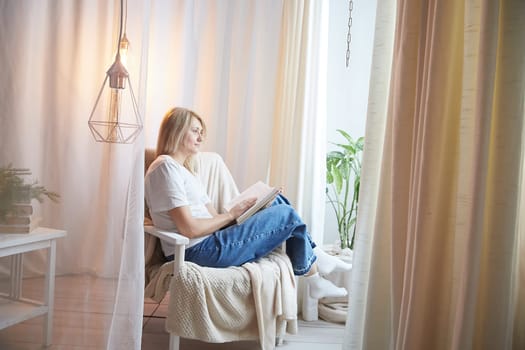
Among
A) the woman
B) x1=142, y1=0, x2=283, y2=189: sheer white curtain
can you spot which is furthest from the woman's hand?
x1=142, y1=0, x2=283, y2=189: sheer white curtain

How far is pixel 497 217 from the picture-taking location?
1084 millimetres

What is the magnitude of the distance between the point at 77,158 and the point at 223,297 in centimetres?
88

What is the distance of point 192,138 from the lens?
2275 mm

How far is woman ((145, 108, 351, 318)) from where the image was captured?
80.8 inches

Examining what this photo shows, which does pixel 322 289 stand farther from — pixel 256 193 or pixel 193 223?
pixel 193 223

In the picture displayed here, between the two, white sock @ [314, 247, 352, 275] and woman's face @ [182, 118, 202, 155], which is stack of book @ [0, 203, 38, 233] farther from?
white sock @ [314, 247, 352, 275]

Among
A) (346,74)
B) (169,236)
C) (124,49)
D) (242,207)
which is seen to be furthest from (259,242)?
(346,74)

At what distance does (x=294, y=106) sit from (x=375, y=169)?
50.3 inches

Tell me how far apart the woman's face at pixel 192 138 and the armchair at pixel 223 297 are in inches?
→ 15.8

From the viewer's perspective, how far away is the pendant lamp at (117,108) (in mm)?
1325

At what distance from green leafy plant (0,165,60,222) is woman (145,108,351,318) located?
81 cm

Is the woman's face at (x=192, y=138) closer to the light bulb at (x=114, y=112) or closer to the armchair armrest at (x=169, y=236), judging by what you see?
the armchair armrest at (x=169, y=236)

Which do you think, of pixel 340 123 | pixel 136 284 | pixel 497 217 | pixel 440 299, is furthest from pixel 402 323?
pixel 340 123

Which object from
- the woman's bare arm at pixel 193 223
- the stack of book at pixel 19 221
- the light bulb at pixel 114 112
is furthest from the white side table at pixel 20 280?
the woman's bare arm at pixel 193 223
